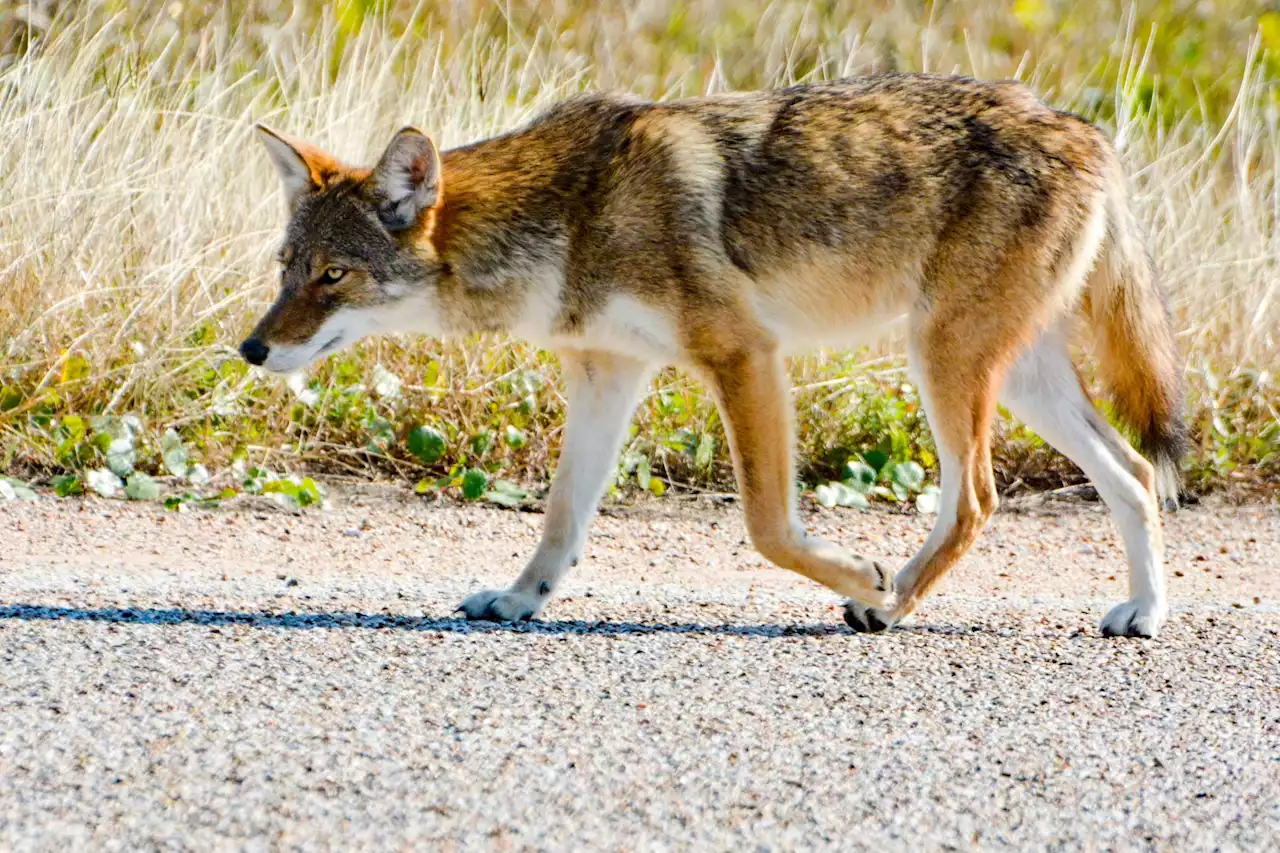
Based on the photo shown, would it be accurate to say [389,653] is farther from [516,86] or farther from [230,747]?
[516,86]

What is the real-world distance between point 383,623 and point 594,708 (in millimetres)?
1060

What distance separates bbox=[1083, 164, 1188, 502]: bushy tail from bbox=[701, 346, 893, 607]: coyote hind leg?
1.16 m

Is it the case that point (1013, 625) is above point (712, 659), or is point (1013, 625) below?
below

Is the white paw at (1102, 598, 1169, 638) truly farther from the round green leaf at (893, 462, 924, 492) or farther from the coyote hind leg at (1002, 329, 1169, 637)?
the round green leaf at (893, 462, 924, 492)

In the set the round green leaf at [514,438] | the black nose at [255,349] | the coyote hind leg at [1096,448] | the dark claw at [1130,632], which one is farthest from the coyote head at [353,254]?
the dark claw at [1130,632]

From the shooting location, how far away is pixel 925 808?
328 cm

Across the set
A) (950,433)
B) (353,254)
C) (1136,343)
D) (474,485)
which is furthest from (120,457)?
(1136,343)

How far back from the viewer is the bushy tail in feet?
17.8

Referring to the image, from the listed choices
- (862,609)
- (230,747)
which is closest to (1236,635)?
(862,609)

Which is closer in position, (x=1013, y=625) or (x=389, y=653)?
(x=389, y=653)

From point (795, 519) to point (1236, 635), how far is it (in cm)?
137

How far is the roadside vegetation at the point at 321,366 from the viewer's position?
707 cm

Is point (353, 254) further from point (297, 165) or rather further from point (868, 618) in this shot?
point (868, 618)

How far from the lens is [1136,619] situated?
16.5 feet
